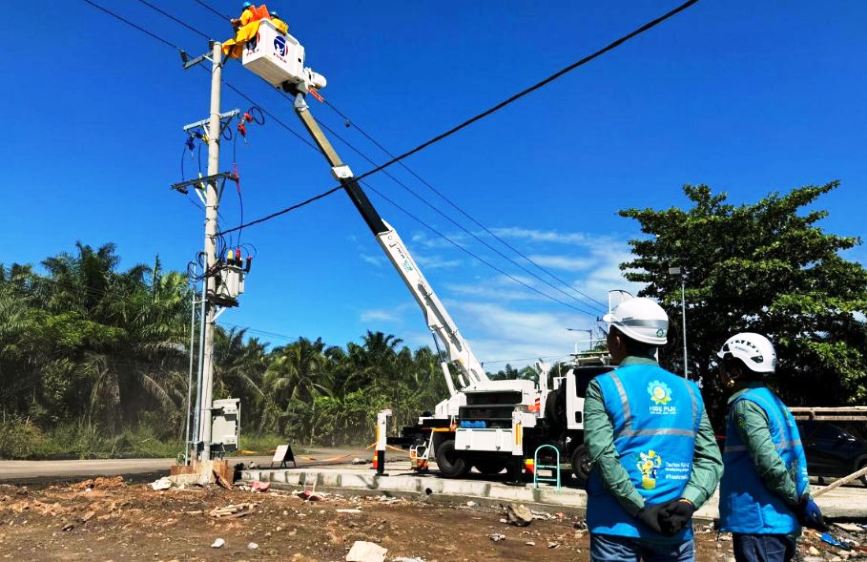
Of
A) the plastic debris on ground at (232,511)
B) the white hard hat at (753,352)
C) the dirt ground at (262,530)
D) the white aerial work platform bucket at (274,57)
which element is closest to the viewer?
the white hard hat at (753,352)

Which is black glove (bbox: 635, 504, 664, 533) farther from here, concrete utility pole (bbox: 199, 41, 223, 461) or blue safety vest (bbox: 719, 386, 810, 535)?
concrete utility pole (bbox: 199, 41, 223, 461)

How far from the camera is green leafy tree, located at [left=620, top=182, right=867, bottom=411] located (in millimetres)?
24828

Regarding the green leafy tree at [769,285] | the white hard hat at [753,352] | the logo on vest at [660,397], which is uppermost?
the green leafy tree at [769,285]

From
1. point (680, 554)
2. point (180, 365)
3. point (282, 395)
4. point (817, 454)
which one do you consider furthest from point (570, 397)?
point (282, 395)

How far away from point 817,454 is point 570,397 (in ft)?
23.8

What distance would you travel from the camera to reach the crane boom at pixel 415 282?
680 inches

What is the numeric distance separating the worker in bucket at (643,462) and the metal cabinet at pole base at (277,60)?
594 inches

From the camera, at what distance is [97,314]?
3073cm

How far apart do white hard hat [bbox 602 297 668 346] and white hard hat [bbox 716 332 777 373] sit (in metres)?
0.93

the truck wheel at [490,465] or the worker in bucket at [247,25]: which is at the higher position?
the worker in bucket at [247,25]

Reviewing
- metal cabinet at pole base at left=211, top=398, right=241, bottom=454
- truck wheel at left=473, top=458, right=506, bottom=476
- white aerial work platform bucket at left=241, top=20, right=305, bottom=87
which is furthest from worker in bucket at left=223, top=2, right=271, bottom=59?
truck wheel at left=473, top=458, right=506, bottom=476

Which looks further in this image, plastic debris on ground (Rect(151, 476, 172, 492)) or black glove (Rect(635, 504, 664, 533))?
plastic debris on ground (Rect(151, 476, 172, 492))

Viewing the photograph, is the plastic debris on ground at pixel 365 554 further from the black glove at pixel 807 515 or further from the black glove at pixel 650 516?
the black glove at pixel 650 516

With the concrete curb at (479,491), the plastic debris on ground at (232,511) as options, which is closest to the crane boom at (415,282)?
the concrete curb at (479,491)
